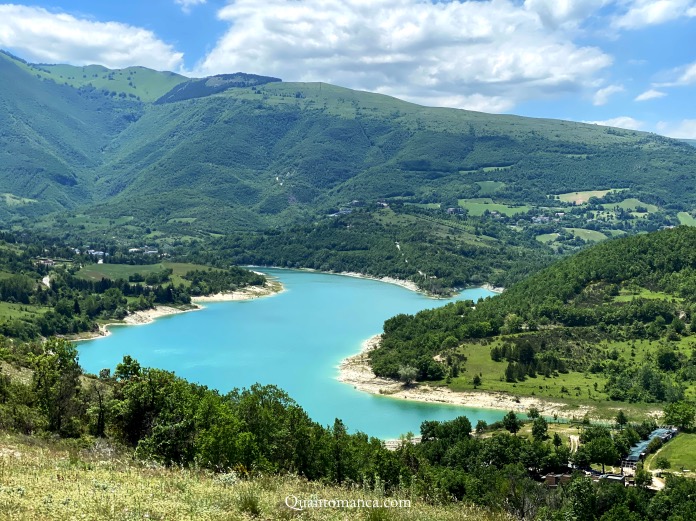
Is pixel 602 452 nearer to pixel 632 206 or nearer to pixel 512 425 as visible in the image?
pixel 512 425

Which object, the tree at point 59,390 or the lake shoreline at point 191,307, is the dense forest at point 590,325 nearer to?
the lake shoreline at point 191,307

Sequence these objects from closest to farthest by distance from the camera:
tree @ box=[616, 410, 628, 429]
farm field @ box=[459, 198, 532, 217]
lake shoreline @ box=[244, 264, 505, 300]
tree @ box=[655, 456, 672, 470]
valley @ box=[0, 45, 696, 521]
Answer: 1. valley @ box=[0, 45, 696, 521]
2. tree @ box=[655, 456, 672, 470]
3. tree @ box=[616, 410, 628, 429]
4. lake shoreline @ box=[244, 264, 505, 300]
5. farm field @ box=[459, 198, 532, 217]

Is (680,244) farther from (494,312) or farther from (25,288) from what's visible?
(25,288)

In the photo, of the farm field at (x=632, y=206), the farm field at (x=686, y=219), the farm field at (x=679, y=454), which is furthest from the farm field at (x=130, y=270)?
the farm field at (x=686, y=219)

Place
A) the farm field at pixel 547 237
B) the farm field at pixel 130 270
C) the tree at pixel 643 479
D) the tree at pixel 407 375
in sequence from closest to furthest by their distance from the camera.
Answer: the tree at pixel 643 479 → the tree at pixel 407 375 → the farm field at pixel 130 270 → the farm field at pixel 547 237

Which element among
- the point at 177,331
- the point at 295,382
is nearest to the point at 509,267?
the point at 177,331

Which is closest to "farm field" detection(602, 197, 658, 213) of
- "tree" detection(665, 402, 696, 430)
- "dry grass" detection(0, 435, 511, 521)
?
"tree" detection(665, 402, 696, 430)

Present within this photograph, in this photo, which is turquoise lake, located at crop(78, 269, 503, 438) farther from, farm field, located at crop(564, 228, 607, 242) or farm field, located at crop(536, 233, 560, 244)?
farm field, located at crop(564, 228, 607, 242)

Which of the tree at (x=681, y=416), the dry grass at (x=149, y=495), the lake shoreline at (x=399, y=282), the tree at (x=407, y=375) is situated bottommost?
the tree at (x=681, y=416)
